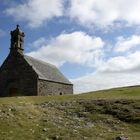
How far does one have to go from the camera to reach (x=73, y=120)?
Answer: 1273 inches

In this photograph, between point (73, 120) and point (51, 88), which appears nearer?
point (73, 120)

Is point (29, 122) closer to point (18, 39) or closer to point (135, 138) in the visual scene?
A: point (135, 138)

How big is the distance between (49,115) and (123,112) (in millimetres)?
7469

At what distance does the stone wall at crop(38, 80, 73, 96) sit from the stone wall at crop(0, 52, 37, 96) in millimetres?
1449

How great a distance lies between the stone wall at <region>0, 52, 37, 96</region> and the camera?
62.8 meters

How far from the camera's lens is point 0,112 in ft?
103

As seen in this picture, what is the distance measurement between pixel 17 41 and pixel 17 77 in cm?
746

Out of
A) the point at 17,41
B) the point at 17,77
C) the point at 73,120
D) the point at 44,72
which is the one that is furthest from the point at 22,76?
the point at 73,120

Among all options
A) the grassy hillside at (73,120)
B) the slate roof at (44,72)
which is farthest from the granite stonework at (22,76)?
the grassy hillside at (73,120)

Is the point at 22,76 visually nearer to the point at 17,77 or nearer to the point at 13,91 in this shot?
→ the point at 17,77

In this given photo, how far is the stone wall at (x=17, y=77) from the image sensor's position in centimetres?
6278

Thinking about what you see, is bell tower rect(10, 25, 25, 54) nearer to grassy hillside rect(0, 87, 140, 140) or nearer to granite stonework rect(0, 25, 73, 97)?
granite stonework rect(0, 25, 73, 97)

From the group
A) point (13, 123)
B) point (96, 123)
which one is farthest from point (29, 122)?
point (96, 123)

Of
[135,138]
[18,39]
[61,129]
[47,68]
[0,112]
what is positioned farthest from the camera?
[47,68]
